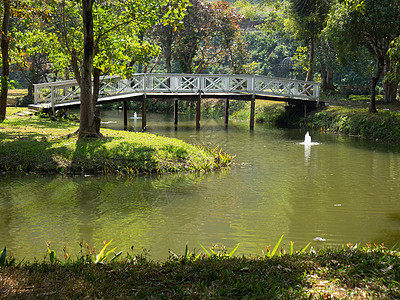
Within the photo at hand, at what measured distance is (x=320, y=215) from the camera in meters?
8.76

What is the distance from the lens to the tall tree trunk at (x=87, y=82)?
45.6 ft

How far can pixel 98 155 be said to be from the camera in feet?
42.0

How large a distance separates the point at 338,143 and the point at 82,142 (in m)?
12.0

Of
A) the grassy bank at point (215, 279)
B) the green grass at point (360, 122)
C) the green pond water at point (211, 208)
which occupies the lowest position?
the green pond water at point (211, 208)

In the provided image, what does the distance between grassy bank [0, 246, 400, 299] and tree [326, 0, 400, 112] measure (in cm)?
1770

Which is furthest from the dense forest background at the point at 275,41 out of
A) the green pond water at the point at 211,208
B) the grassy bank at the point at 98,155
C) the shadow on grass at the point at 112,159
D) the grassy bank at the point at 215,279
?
the grassy bank at the point at 215,279

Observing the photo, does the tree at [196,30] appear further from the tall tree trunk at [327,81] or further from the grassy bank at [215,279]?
the grassy bank at [215,279]

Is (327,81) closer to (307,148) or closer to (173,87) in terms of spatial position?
(173,87)

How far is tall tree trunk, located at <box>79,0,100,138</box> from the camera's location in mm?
13898

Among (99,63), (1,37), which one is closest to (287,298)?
(99,63)

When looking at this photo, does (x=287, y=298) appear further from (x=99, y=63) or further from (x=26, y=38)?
(x=26, y=38)

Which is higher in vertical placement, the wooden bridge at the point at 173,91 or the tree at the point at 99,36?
the tree at the point at 99,36

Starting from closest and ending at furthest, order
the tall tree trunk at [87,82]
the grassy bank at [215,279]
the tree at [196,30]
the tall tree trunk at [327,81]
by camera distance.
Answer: the grassy bank at [215,279], the tall tree trunk at [87,82], the tree at [196,30], the tall tree trunk at [327,81]

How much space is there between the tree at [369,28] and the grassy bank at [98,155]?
11.8 m
